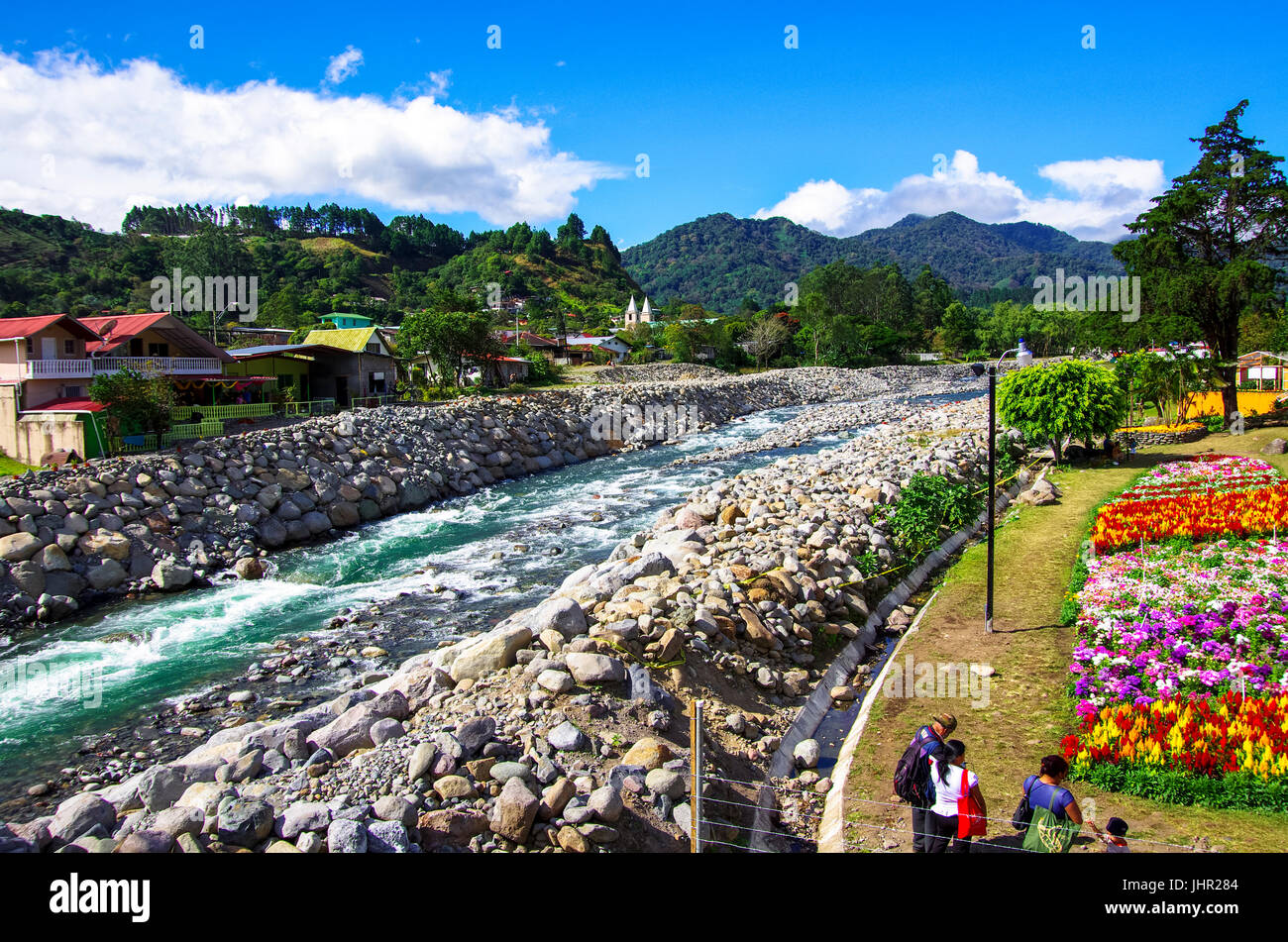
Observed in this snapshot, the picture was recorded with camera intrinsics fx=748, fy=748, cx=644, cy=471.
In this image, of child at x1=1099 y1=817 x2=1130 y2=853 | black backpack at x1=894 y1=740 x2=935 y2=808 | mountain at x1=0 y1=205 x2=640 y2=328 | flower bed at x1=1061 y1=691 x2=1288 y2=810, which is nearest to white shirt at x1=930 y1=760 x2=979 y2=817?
black backpack at x1=894 y1=740 x2=935 y2=808

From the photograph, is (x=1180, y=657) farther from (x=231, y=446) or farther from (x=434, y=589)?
(x=231, y=446)

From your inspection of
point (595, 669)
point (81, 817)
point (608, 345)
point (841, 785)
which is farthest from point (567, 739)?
point (608, 345)

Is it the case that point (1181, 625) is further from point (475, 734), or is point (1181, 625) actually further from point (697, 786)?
point (475, 734)

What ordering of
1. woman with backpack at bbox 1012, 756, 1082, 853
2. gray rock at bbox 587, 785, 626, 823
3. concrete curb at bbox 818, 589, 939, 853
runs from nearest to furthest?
woman with backpack at bbox 1012, 756, 1082, 853 → gray rock at bbox 587, 785, 626, 823 → concrete curb at bbox 818, 589, 939, 853

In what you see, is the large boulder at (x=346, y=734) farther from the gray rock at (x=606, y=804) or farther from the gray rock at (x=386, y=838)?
the gray rock at (x=606, y=804)

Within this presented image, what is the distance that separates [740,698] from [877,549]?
289 inches

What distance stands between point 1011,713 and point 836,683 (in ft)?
8.32

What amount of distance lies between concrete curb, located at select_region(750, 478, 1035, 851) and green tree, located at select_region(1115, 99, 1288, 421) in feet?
71.6

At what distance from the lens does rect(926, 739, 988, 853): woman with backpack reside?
6.97 metres

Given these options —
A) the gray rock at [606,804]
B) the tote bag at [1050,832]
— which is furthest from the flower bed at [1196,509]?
the gray rock at [606,804]

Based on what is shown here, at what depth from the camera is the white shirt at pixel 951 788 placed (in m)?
7.04

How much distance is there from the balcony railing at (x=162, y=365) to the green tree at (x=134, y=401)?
2.32 m

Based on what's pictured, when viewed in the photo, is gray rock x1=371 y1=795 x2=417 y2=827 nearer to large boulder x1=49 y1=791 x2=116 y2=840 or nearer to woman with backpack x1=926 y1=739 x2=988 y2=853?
large boulder x1=49 y1=791 x2=116 y2=840
